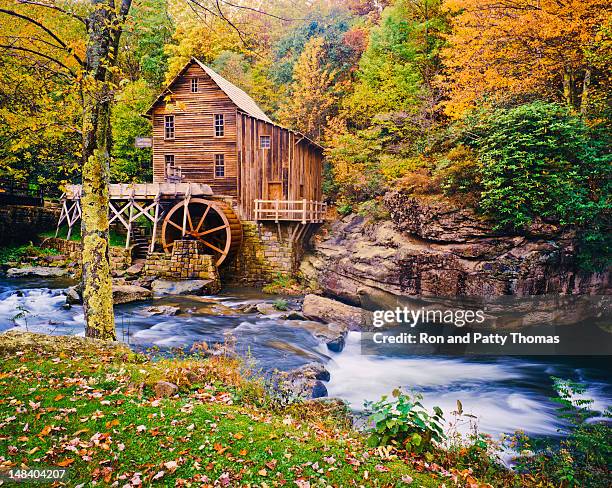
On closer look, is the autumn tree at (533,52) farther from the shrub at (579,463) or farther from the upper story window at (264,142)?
the shrub at (579,463)

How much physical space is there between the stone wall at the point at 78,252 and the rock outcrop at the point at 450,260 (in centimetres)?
1001

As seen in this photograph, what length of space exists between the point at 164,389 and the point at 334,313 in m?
7.85

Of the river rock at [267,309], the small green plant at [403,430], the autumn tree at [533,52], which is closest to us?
the small green plant at [403,430]

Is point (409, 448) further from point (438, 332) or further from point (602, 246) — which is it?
point (602, 246)

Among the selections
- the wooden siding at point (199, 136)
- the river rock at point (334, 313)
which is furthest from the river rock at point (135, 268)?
the river rock at point (334, 313)

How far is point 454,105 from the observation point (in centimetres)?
1395

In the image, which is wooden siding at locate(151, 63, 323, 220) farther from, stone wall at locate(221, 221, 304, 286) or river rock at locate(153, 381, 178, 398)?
river rock at locate(153, 381, 178, 398)

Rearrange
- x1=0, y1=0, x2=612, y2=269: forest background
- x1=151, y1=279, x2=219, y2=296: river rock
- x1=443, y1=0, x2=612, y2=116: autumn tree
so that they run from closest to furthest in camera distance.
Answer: x1=0, y1=0, x2=612, y2=269: forest background → x1=443, y1=0, x2=612, y2=116: autumn tree → x1=151, y1=279, x2=219, y2=296: river rock

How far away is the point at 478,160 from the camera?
37.4 ft

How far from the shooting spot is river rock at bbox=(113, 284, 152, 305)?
13.8 meters

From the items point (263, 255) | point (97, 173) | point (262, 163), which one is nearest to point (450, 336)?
point (263, 255)

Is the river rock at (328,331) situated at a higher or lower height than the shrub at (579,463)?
lower

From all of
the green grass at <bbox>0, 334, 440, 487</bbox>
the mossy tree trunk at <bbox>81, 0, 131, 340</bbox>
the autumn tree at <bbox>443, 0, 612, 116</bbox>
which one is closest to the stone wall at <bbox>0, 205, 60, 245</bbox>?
the mossy tree trunk at <bbox>81, 0, 131, 340</bbox>

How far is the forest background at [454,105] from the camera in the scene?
7.24m
